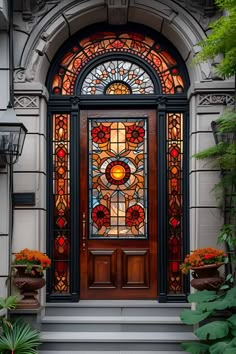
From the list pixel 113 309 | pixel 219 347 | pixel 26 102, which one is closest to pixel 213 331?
pixel 219 347

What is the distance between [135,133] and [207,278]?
2.15 meters

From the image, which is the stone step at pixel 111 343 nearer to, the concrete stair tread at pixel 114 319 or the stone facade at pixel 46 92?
the concrete stair tread at pixel 114 319

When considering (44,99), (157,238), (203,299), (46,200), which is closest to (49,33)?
(44,99)

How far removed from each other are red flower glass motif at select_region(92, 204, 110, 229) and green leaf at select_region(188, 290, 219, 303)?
1.71 m

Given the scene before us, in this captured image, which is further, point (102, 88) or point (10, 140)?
point (102, 88)

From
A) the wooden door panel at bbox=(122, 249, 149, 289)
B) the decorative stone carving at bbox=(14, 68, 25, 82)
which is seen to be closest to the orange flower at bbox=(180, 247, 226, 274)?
the wooden door panel at bbox=(122, 249, 149, 289)

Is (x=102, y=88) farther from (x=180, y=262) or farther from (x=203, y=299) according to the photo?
(x=203, y=299)

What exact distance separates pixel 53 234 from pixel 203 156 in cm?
220

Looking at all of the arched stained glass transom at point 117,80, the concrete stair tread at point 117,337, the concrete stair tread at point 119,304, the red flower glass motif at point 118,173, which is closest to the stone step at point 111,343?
the concrete stair tread at point 117,337

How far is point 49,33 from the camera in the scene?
7.43 metres

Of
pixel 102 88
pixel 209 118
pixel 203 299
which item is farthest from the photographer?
pixel 102 88

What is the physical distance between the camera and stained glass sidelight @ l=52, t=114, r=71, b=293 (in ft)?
25.1

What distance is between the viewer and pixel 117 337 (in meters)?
6.74

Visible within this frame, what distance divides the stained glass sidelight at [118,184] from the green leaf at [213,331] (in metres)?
1.90
